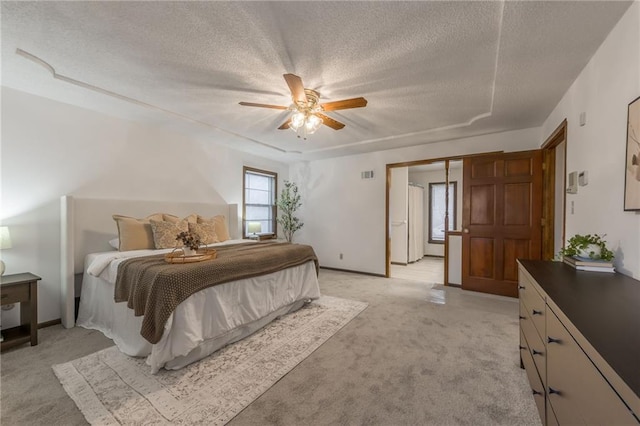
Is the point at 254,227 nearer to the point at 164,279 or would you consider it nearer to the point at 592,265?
the point at 164,279

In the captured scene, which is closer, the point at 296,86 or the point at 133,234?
the point at 296,86

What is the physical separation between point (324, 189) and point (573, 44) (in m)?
4.37

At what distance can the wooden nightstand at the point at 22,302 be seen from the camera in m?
A: 2.26

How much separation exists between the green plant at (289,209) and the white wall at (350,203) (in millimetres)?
175

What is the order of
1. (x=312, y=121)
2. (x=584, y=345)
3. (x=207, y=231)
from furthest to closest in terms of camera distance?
1. (x=207, y=231)
2. (x=312, y=121)
3. (x=584, y=345)

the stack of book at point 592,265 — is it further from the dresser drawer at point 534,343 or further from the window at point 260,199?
the window at point 260,199

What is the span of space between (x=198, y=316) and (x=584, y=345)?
2.29 m

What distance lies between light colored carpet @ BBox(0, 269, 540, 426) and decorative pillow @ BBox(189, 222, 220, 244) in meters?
1.46

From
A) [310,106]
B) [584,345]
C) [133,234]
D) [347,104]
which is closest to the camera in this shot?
[584,345]

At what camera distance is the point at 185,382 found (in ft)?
6.18

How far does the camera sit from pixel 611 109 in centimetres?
175

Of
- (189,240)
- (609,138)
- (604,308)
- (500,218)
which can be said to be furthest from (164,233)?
(500,218)

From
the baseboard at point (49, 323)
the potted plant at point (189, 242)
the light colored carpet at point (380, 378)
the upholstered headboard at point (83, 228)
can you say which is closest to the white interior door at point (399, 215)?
the light colored carpet at point (380, 378)

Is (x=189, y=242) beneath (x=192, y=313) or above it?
above
